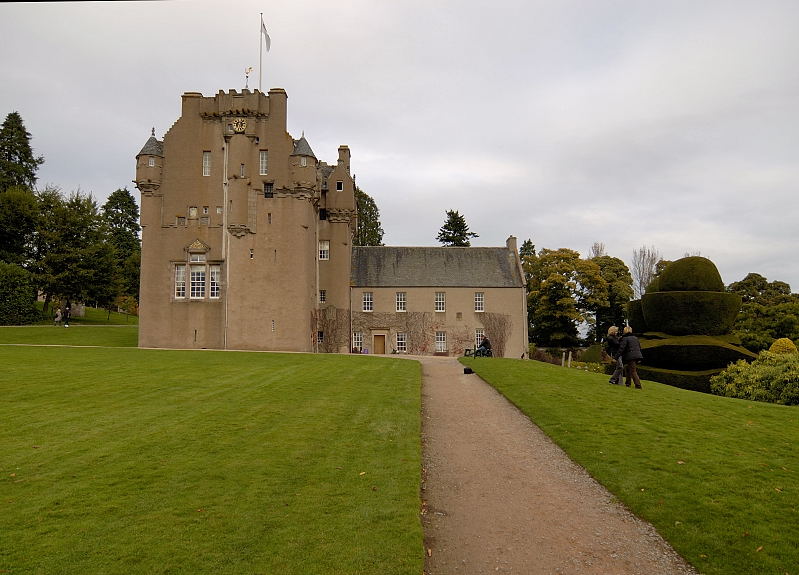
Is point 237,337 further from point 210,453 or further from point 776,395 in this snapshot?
point 776,395

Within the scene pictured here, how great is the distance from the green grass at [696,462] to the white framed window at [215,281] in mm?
27456

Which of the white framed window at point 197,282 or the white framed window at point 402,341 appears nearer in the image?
the white framed window at point 197,282

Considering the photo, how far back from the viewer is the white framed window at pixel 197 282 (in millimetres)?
37875

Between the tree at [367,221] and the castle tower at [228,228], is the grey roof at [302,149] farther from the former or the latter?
the tree at [367,221]

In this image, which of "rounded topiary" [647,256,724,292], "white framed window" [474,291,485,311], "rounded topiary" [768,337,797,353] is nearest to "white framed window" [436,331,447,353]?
"white framed window" [474,291,485,311]

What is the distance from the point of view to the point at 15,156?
57.0 m

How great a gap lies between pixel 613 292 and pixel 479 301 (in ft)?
62.1

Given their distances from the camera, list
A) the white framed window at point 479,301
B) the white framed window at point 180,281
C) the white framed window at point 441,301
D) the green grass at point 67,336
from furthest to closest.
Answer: the white framed window at point 479,301 → the white framed window at point 441,301 → the white framed window at point 180,281 → the green grass at point 67,336

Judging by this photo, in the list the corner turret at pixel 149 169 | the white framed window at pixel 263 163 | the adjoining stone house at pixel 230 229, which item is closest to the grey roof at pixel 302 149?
the adjoining stone house at pixel 230 229

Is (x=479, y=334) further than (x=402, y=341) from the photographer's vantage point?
Yes

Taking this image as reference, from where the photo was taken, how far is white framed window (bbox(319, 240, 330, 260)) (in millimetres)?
43125

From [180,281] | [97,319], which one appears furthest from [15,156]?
[180,281]

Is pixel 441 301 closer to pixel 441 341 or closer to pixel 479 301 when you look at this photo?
pixel 479 301

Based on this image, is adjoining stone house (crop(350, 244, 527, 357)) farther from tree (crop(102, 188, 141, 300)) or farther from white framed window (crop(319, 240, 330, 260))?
tree (crop(102, 188, 141, 300))
